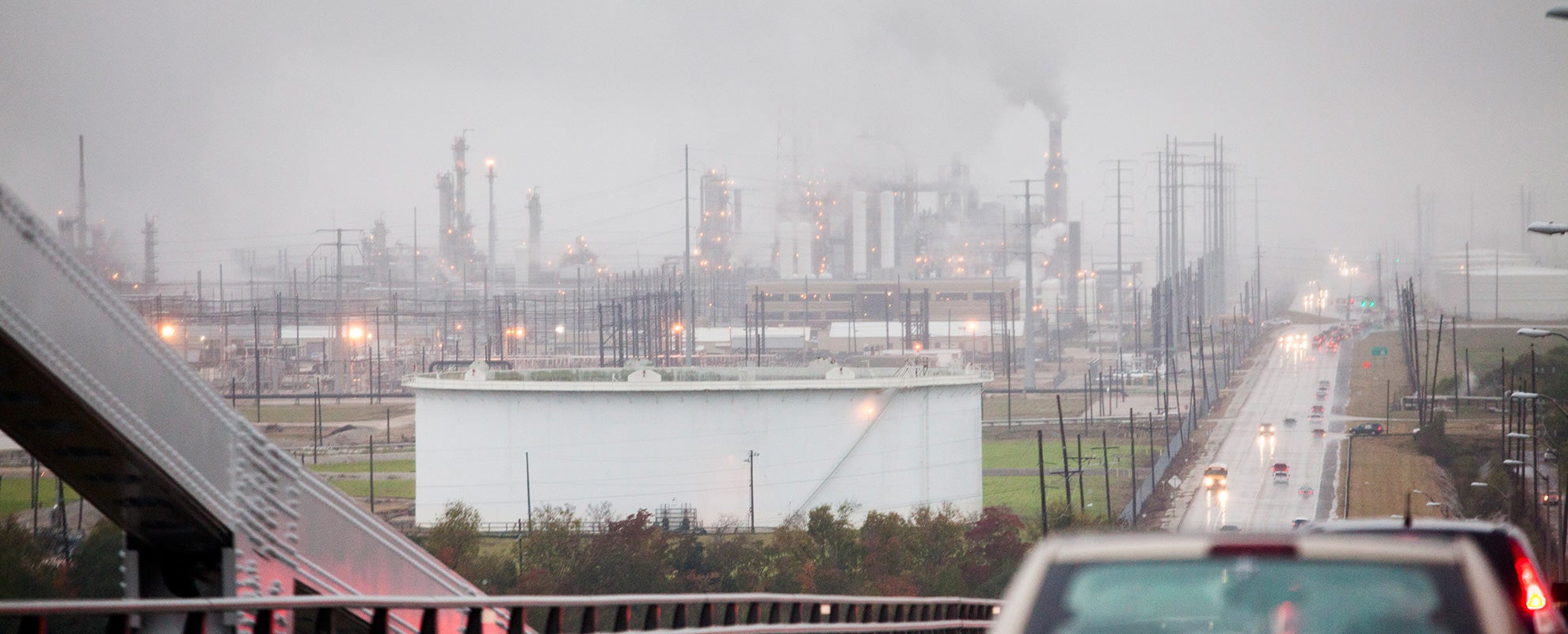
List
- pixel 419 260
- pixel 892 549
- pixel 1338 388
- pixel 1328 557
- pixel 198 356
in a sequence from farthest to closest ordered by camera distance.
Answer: pixel 419 260
pixel 198 356
pixel 1338 388
pixel 892 549
pixel 1328 557

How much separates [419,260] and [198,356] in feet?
182

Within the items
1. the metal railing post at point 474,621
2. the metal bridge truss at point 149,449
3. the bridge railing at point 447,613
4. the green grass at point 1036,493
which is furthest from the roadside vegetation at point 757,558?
the metal railing post at point 474,621

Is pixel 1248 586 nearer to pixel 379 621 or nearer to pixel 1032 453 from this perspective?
pixel 379 621

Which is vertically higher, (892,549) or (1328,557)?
(1328,557)

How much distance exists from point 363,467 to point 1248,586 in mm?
58133

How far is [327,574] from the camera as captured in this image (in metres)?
9.83

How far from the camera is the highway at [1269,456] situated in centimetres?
4438

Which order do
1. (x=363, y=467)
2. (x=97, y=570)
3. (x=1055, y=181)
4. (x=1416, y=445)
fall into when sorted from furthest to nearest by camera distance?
(x=1055, y=181), (x=363, y=467), (x=1416, y=445), (x=97, y=570)

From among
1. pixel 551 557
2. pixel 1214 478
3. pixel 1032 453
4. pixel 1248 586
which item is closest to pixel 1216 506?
pixel 1214 478

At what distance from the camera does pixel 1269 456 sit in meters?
56.4

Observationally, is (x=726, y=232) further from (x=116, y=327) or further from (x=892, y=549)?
(x=116, y=327)

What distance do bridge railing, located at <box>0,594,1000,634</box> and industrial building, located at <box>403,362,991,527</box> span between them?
2807 cm

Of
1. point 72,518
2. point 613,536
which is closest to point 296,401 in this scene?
point 72,518

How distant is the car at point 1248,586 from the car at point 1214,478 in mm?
48337
